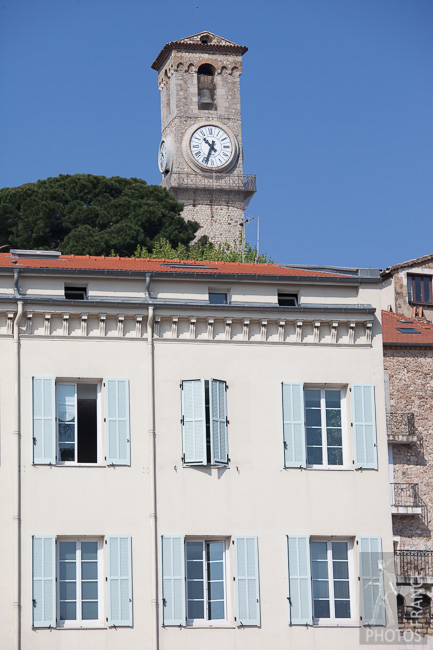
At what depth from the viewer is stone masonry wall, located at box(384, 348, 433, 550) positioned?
40656 mm

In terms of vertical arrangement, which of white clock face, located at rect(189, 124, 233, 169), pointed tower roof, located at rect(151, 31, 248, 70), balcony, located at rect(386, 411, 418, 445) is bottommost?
balcony, located at rect(386, 411, 418, 445)

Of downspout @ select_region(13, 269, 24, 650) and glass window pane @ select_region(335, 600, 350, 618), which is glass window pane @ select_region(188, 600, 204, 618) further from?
downspout @ select_region(13, 269, 24, 650)

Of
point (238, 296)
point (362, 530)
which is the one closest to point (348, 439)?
point (362, 530)

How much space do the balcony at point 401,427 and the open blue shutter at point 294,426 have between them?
1338 centimetres

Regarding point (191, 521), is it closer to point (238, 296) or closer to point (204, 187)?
point (238, 296)

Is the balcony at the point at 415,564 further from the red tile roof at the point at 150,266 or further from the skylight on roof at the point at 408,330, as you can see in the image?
the red tile roof at the point at 150,266

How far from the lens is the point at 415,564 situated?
39.2m

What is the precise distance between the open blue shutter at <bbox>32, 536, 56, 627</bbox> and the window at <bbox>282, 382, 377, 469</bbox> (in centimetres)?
487

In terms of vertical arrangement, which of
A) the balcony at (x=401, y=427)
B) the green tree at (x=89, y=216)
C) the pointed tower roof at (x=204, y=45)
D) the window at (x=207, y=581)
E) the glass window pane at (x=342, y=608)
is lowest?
the glass window pane at (x=342, y=608)

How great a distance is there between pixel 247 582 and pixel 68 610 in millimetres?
3384

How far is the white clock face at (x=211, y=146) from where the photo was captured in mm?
87875

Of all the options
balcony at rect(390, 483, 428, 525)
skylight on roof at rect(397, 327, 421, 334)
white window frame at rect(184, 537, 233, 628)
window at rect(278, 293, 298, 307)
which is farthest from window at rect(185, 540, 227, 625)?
skylight on roof at rect(397, 327, 421, 334)

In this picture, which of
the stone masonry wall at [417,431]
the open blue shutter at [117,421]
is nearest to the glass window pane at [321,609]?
the open blue shutter at [117,421]

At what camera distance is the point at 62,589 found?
1003 inches
